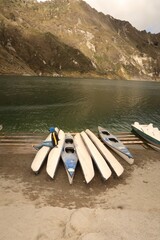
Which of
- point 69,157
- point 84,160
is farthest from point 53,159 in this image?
point 84,160

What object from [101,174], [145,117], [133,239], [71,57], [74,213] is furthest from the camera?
[71,57]

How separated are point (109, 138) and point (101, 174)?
21.6 feet

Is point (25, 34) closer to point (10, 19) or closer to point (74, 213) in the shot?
point (10, 19)

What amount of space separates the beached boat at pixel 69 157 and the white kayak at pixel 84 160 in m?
0.31

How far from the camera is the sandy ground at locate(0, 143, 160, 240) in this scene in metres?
10.2

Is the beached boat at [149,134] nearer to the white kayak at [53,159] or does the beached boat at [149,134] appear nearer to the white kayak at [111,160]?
the white kayak at [111,160]

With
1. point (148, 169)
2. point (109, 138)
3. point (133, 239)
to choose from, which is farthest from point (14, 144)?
point (133, 239)

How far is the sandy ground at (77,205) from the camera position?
1016cm

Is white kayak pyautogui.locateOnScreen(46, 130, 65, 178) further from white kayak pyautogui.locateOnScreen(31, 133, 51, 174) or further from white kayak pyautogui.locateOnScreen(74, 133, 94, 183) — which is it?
white kayak pyautogui.locateOnScreen(74, 133, 94, 183)

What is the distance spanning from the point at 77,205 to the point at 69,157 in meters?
4.44

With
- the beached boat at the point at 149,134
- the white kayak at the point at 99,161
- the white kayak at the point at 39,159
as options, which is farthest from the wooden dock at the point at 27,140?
the white kayak at the point at 99,161

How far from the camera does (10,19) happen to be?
185500mm

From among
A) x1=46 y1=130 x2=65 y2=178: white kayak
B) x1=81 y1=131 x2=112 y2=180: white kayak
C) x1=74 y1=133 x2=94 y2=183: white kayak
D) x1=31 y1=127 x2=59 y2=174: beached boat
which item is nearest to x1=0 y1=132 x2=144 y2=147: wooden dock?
x1=31 y1=127 x2=59 y2=174: beached boat

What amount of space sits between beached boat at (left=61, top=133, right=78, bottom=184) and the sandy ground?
579mm
